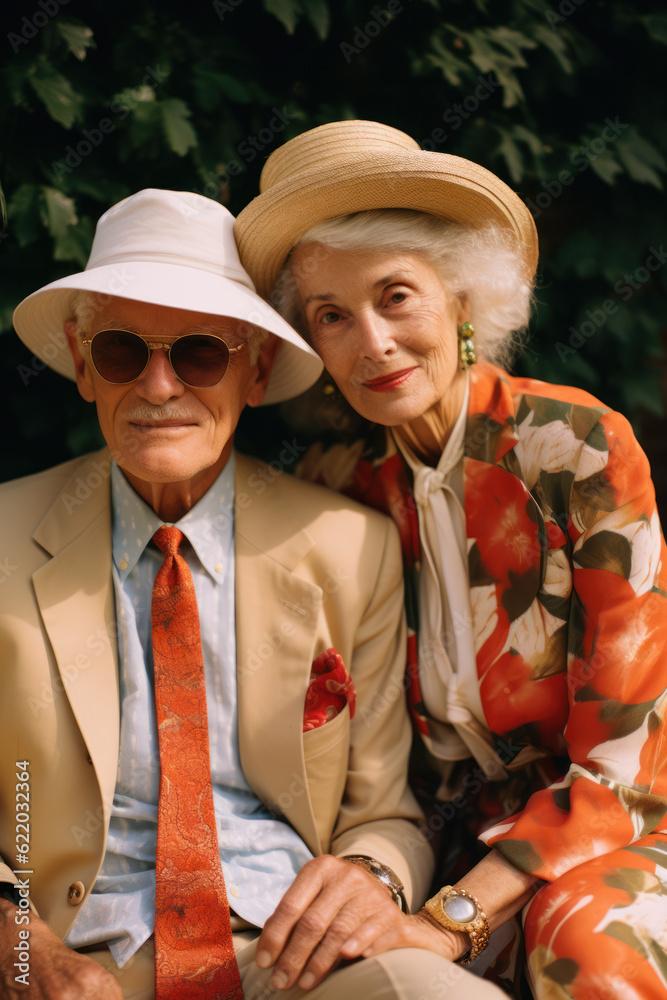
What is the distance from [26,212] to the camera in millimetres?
2508

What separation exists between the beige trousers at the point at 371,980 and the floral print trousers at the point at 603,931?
145mm

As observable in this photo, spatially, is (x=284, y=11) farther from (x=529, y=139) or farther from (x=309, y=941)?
(x=309, y=941)

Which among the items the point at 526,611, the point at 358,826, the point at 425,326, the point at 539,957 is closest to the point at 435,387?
the point at 425,326

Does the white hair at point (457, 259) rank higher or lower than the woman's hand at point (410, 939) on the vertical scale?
higher

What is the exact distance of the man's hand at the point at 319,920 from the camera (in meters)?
1.79

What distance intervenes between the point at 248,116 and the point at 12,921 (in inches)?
95.6

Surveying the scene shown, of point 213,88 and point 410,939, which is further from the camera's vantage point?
point 213,88

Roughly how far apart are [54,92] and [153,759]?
1887mm

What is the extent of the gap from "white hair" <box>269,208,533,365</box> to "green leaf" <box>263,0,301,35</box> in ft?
2.51

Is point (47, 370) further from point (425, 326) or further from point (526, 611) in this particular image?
point (526, 611)

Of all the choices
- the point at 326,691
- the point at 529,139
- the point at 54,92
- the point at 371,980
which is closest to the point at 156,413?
the point at 326,691

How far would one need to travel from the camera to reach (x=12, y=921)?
1.87 meters

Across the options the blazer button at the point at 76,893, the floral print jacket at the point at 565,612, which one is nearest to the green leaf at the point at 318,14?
the floral print jacket at the point at 565,612

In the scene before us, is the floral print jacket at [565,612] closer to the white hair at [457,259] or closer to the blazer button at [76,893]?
the white hair at [457,259]
